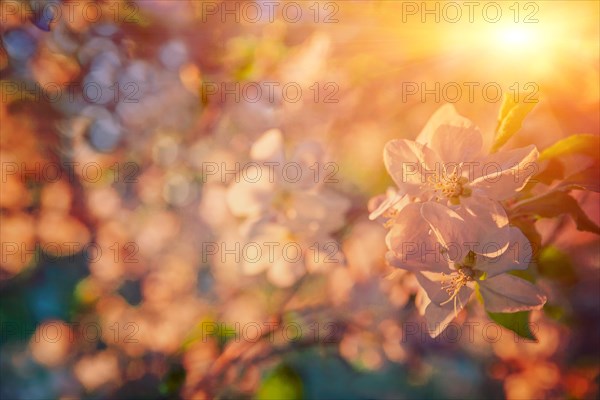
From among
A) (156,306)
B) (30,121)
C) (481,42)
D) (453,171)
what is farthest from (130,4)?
(156,306)

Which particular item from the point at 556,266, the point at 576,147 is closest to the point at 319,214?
the point at 576,147

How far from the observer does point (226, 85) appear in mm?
1486

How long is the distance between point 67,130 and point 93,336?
3.95 ft

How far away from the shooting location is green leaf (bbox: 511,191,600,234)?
0.62 meters

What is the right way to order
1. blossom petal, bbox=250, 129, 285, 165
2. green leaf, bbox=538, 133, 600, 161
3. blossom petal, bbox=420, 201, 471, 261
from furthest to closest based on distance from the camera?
blossom petal, bbox=250, 129, 285, 165
green leaf, bbox=538, 133, 600, 161
blossom petal, bbox=420, 201, 471, 261

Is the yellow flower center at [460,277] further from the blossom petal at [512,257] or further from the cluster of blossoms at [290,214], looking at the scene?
the cluster of blossoms at [290,214]

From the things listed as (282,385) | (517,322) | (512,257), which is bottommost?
(282,385)

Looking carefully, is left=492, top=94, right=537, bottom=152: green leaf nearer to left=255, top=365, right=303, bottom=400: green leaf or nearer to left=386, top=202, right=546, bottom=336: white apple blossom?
left=386, top=202, right=546, bottom=336: white apple blossom

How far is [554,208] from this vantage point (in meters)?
0.62

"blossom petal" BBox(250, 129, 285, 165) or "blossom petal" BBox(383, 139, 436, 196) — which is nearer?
"blossom petal" BBox(383, 139, 436, 196)

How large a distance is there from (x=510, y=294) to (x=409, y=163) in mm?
222

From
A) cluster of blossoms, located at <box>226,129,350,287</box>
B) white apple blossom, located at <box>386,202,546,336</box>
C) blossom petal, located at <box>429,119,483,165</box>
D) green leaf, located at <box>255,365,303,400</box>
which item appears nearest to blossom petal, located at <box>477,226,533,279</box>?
white apple blossom, located at <box>386,202,546,336</box>

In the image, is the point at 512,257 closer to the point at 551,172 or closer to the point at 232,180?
the point at 551,172

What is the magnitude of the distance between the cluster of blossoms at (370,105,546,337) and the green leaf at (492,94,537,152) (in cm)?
2
